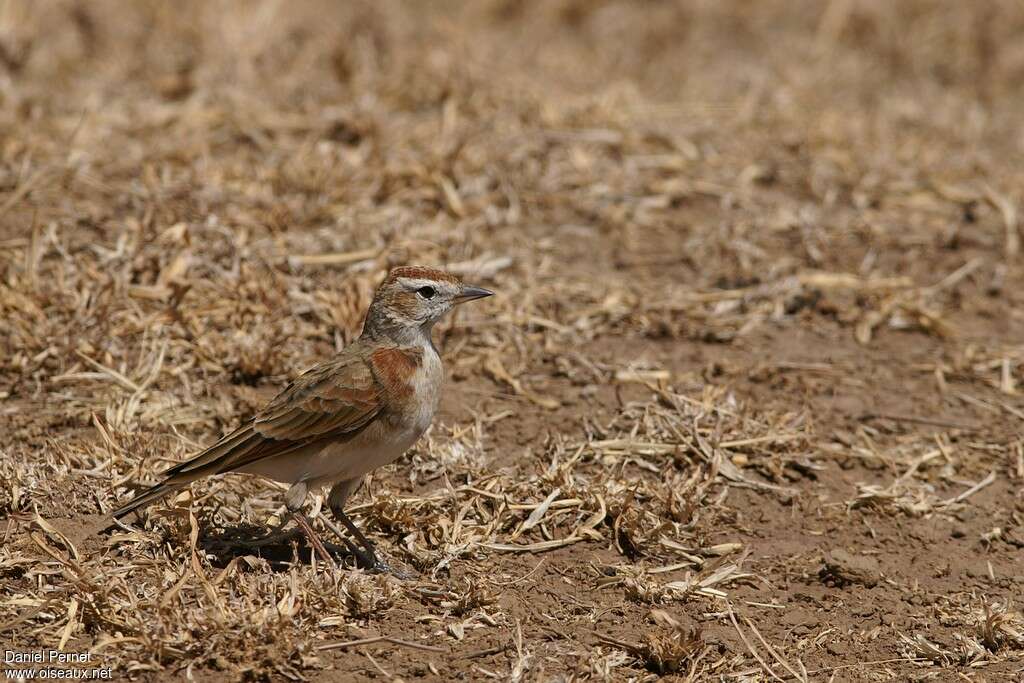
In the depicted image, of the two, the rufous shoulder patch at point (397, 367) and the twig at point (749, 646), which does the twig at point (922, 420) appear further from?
the rufous shoulder patch at point (397, 367)

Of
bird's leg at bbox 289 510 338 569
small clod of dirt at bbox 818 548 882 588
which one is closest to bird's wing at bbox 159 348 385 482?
bird's leg at bbox 289 510 338 569

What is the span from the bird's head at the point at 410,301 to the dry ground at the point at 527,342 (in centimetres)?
87

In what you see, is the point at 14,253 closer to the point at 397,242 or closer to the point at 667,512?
the point at 397,242

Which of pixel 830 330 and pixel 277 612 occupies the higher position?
pixel 277 612

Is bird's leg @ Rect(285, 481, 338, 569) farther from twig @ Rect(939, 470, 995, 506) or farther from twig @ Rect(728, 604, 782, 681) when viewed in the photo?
twig @ Rect(939, 470, 995, 506)

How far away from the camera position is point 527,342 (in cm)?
822

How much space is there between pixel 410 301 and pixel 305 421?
853 mm

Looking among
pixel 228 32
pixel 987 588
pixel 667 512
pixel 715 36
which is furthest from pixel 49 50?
pixel 987 588

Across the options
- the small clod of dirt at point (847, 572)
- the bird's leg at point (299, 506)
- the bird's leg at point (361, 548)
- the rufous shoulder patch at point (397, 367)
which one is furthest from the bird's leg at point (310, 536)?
the small clod of dirt at point (847, 572)

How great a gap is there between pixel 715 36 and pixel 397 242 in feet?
21.0

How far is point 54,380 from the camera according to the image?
744 centimetres

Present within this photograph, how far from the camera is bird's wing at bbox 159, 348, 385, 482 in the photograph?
6.08m

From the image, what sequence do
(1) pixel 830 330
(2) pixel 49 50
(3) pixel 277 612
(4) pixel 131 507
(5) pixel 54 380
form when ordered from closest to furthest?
1. (3) pixel 277 612
2. (4) pixel 131 507
3. (5) pixel 54 380
4. (1) pixel 830 330
5. (2) pixel 49 50

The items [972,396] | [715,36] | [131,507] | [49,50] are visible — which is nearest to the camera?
[131,507]
